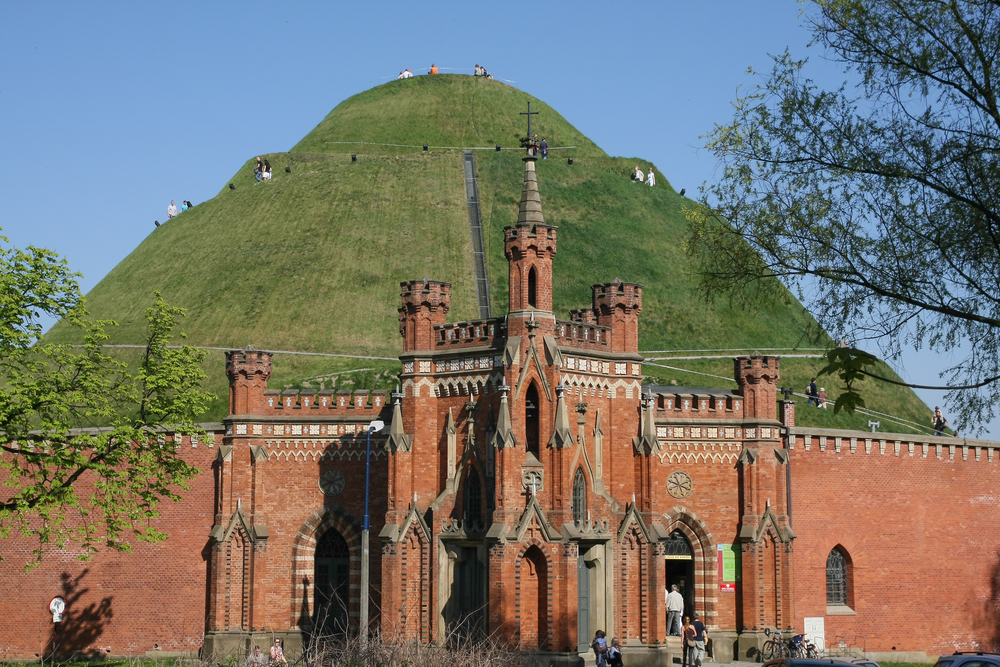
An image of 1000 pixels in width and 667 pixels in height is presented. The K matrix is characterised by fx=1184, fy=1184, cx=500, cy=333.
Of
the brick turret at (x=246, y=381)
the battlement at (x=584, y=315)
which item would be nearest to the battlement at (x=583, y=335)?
the battlement at (x=584, y=315)

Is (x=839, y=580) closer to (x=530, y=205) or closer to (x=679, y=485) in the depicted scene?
(x=679, y=485)

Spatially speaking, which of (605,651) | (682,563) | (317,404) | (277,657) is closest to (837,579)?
(682,563)

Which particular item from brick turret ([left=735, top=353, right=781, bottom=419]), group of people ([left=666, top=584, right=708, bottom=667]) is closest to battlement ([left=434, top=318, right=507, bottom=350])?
brick turret ([left=735, top=353, right=781, bottom=419])

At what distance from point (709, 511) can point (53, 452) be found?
21.3 metres

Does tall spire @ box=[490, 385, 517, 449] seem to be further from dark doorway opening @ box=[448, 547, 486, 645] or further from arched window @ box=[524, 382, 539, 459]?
dark doorway opening @ box=[448, 547, 486, 645]

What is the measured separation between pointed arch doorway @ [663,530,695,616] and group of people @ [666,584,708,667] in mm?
251

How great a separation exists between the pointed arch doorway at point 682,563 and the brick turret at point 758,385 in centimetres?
494

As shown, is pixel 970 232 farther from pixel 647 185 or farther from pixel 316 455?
pixel 647 185

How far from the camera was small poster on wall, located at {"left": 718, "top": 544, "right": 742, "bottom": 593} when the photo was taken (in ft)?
133

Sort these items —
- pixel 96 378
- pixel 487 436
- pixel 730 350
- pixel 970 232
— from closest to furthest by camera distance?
pixel 970 232
pixel 96 378
pixel 487 436
pixel 730 350

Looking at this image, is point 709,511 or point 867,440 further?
point 867,440

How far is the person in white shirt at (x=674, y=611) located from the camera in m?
39.7

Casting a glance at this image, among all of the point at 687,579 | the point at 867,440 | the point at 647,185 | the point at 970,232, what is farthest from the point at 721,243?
the point at 647,185

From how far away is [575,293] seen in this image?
3140 inches
